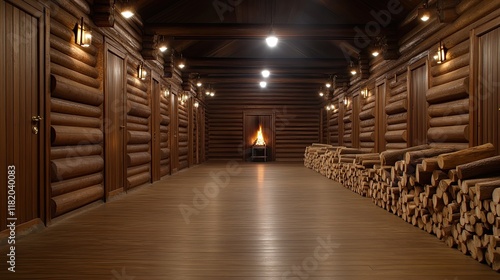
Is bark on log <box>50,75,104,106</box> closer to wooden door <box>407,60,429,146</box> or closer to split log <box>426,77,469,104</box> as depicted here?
split log <box>426,77,469,104</box>

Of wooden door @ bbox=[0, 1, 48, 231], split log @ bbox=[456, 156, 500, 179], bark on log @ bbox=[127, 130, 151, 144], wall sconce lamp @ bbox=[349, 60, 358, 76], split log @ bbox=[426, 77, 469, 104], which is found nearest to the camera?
split log @ bbox=[456, 156, 500, 179]

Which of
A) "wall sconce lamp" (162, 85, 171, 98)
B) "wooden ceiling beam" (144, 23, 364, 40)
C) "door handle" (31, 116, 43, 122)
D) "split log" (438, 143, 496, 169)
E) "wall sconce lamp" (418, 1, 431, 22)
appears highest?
"wooden ceiling beam" (144, 23, 364, 40)

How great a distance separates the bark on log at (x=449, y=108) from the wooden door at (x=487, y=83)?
1.20 ft

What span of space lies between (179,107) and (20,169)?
1169 centimetres

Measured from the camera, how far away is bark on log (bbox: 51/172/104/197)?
6.29 metres

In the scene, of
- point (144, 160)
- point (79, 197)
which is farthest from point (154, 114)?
point (79, 197)

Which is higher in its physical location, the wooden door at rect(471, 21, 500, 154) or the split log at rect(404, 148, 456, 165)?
the wooden door at rect(471, 21, 500, 154)

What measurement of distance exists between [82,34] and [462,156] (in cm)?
617

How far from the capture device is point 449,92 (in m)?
7.81

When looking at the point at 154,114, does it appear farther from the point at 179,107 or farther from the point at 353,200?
the point at 353,200

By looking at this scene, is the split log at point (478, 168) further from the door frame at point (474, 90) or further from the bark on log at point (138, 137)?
the bark on log at point (138, 137)

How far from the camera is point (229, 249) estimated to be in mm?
4789

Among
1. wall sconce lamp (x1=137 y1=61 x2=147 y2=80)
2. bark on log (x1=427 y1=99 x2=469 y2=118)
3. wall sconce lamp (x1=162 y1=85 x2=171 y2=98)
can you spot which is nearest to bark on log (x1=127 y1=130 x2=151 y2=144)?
wall sconce lamp (x1=137 y1=61 x2=147 y2=80)

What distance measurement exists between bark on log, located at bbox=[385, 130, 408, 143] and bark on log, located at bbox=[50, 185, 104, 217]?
7.32 m
